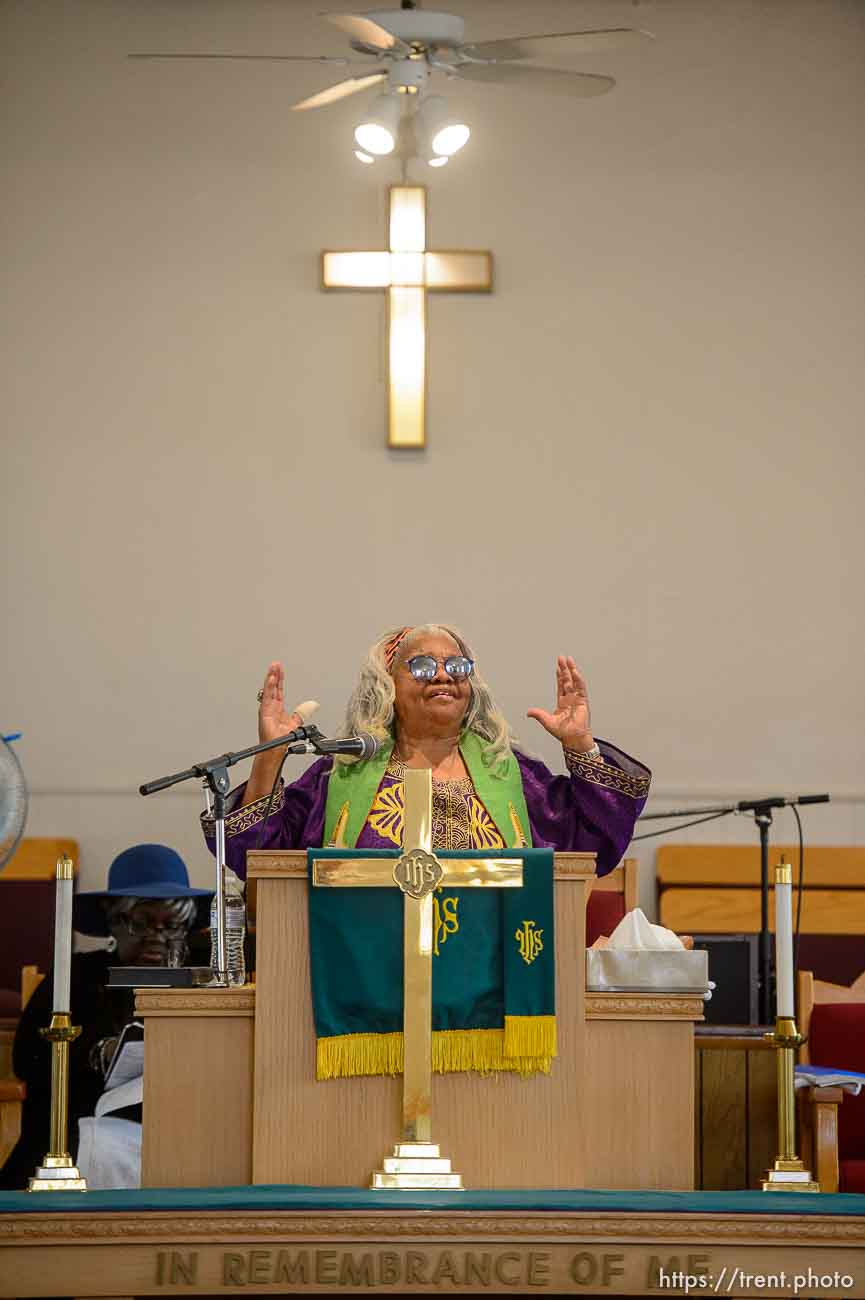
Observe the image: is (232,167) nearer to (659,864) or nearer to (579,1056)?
(659,864)

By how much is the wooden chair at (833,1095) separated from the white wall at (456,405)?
1.94 meters

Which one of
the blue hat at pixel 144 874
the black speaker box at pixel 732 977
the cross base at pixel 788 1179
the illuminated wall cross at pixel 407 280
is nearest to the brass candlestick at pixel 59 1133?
the cross base at pixel 788 1179

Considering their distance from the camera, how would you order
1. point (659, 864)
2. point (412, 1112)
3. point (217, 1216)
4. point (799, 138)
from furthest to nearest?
point (799, 138)
point (659, 864)
point (412, 1112)
point (217, 1216)

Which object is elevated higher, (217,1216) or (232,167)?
(232,167)

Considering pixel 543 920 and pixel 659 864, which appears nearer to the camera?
pixel 543 920

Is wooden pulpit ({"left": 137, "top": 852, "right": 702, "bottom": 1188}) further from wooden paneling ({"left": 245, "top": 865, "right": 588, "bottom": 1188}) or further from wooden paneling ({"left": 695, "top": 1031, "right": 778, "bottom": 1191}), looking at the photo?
wooden paneling ({"left": 695, "top": 1031, "right": 778, "bottom": 1191})

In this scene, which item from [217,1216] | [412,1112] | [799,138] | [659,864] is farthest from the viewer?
[799,138]

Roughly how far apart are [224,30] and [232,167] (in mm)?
570

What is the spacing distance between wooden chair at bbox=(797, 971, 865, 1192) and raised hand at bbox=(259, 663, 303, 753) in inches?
52.7

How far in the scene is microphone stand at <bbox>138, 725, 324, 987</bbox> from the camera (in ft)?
11.4

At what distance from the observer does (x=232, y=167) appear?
24.4 ft

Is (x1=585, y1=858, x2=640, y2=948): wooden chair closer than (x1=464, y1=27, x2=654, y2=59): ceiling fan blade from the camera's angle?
Yes

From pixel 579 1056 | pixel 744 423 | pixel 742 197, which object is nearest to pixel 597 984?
pixel 579 1056

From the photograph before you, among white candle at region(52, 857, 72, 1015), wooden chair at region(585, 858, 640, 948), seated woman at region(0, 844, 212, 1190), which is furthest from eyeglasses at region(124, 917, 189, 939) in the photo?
white candle at region(52, 857, 72, 1015)
